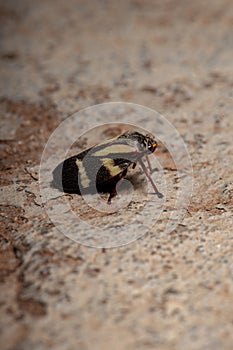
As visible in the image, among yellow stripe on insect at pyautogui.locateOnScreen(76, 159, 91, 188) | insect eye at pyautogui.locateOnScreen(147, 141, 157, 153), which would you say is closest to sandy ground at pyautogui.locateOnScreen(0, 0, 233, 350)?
yellow stripe on insect at pyautogui.locateOnScreen(76, 159, 91, 188)

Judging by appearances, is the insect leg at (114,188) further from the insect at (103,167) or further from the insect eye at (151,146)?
the insect eye at (151,146)

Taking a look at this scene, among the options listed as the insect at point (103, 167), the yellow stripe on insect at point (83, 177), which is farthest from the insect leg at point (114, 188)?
the yellow stripe on insect at point (83, 177)

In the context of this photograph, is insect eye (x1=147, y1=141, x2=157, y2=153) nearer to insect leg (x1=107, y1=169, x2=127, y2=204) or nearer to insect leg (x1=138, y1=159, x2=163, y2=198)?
insect leg (x1=138, y1=159, x2=163, y2=198)

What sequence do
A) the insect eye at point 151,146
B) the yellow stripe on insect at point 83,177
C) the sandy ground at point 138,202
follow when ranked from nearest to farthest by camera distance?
the sandy ground at point 138,202 < the yellow stripe on insect at point 83,177 < the insect eye at point 151,146

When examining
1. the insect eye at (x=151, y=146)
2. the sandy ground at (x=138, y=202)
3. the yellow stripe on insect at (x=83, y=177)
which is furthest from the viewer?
the insect eye at (x=151, y=146)

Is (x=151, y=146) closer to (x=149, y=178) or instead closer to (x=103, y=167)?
(x=149, y=178)

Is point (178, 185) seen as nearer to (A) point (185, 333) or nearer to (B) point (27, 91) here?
(A) point (185, 333)

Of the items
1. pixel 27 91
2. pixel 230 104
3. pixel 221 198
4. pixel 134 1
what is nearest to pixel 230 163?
pixel 221 198
